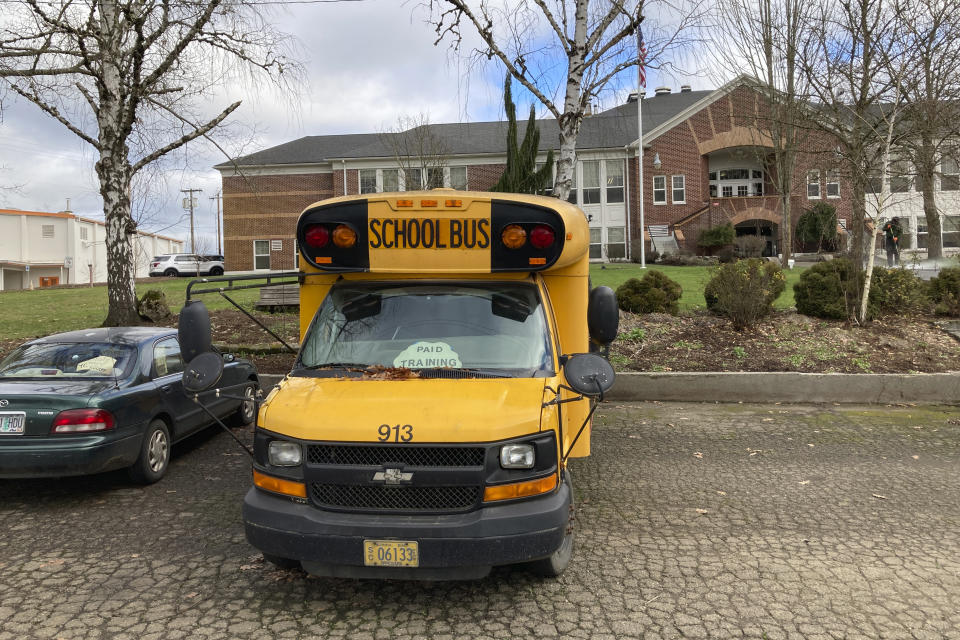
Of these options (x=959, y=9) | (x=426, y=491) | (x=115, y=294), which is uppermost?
(x=959, y=9)

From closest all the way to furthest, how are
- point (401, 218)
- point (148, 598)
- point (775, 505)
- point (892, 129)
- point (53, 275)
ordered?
1. point (148, 598)
2. point (401, 218)
3. point (775, 505)
4. point (892, 129)
5. point (53, 275)

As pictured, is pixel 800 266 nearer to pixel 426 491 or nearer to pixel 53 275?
pixel 426 491

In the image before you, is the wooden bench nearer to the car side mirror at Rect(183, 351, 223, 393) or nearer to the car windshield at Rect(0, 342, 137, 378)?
the car windshield at Rect(0, 342, 137, 378)

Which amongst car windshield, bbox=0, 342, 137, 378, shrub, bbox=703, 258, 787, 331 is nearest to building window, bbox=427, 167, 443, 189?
shrub, bbox=703, 258, 787, 331

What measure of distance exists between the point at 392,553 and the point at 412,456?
1.64 feet

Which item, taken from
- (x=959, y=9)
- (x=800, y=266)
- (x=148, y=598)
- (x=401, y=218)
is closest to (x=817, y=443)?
(x=401, y=218)

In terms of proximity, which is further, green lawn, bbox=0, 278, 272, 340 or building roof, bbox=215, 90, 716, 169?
building roof, bbox=215, 90, 716, 169

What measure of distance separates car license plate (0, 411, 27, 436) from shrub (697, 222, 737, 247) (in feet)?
112

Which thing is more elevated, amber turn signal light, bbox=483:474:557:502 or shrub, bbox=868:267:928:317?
shrub, bbox=868:267:928:317

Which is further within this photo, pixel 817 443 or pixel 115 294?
pixel 115 294

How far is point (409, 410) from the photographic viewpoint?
3705 millimetres

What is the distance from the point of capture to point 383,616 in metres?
3.78

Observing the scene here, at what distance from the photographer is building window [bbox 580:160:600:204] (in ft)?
128

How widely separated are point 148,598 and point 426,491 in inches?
73.1
